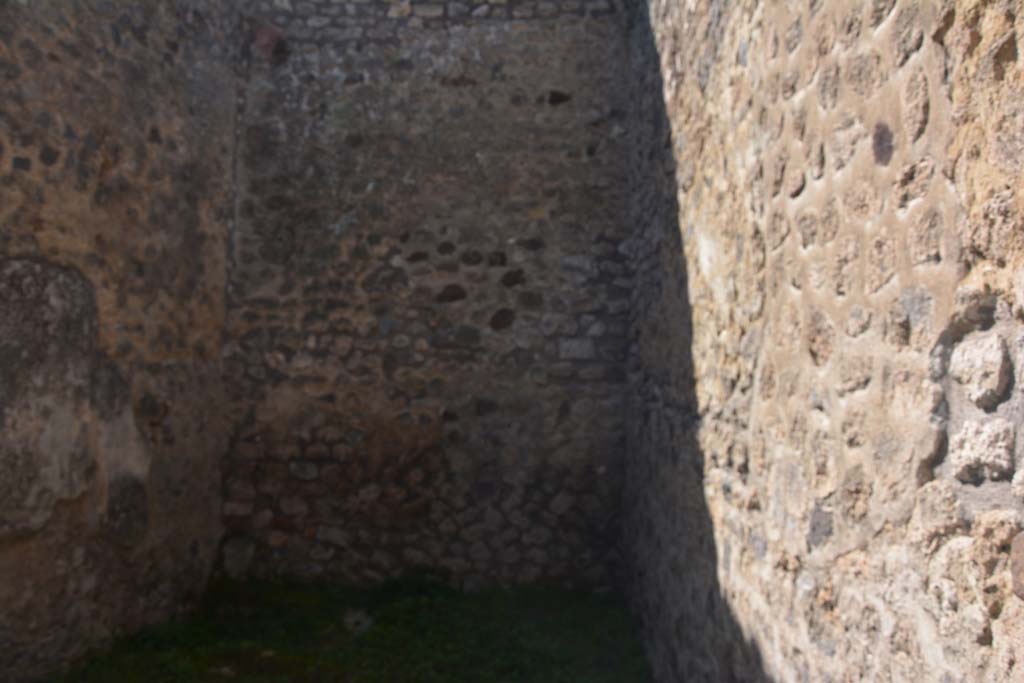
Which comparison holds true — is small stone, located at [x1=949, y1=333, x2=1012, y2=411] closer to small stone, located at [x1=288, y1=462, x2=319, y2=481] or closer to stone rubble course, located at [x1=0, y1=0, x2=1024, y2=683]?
stone rubble course, located at [x1=0, y1=0, x2=1024, y2=683]

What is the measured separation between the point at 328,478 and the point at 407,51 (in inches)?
100

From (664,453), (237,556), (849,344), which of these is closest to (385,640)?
(237,556)

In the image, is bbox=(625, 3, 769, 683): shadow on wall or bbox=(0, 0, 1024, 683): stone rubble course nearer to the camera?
bbox=(0, 0, 1024, 683): stone rubble course

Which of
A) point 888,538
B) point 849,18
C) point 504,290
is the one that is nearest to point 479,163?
point 504,290

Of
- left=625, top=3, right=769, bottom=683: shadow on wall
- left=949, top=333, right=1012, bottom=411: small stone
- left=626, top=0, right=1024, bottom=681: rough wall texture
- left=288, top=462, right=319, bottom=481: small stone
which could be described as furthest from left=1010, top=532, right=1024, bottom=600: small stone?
left=288, top=462, right=319, bottom=481: small stone

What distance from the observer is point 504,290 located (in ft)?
16.7

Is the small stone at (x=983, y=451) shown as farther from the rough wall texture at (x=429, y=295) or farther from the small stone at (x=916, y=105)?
the rough wall texture at (x=429, y=295)

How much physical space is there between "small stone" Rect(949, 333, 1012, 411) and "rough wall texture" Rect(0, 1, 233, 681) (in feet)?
11.5

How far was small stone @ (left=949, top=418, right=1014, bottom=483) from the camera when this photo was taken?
1.27 metres

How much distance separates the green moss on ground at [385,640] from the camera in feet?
13.2

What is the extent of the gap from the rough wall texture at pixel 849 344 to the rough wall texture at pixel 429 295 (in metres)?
1.43

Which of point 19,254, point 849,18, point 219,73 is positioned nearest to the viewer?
point 849,18

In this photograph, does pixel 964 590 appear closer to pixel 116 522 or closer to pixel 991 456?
pixel 991 456

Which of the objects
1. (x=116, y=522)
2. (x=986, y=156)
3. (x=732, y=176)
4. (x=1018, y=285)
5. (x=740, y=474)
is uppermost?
(x=732, y=176)
